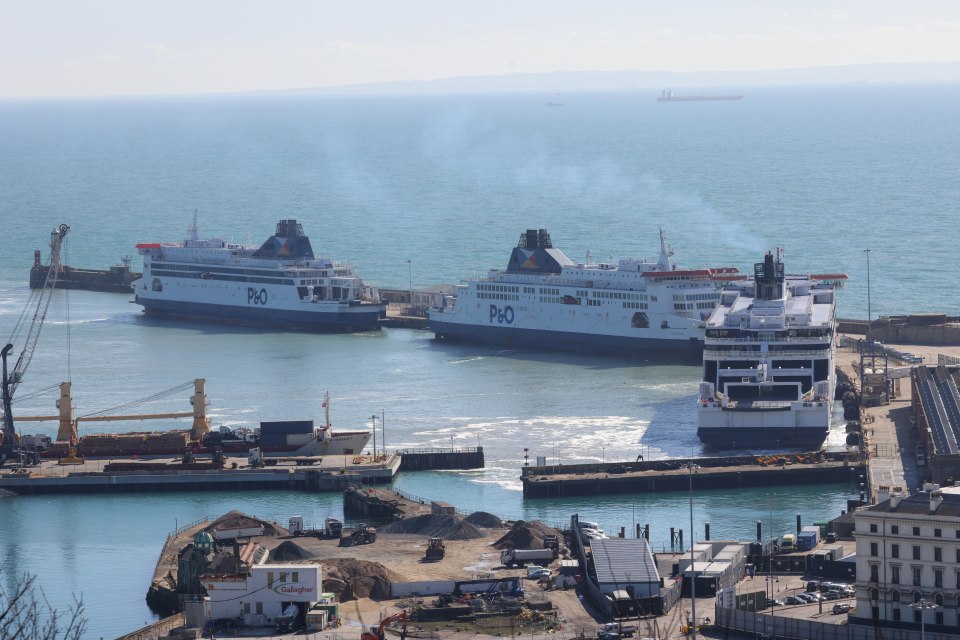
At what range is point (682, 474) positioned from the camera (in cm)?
6494

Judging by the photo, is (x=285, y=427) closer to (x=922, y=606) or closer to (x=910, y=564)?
(x=910, y=564)

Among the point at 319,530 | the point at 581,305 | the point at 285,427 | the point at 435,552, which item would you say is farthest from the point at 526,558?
the point at 581,305

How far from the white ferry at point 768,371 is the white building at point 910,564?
24.6 meters

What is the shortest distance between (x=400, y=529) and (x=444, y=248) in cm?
7578

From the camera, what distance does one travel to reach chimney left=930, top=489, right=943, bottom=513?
149 ft

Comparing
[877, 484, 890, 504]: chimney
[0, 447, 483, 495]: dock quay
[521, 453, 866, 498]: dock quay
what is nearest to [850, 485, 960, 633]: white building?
[877, 484, 890, 504]: chimney

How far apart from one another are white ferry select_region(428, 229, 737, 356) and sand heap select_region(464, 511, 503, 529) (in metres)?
33.1

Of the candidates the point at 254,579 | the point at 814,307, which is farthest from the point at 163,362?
the point at 254,579

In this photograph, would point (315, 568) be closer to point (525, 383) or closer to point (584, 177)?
point (525, 383)

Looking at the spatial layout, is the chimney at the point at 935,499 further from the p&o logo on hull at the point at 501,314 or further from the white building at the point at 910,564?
the p&o logo on hull at the point at 501,314

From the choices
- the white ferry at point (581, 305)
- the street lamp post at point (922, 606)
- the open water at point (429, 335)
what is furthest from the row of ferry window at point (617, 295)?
the street lamp post at point (922, 606)

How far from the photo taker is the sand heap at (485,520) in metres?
58.4

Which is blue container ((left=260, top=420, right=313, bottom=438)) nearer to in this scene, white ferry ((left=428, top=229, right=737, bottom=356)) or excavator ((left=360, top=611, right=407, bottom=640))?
excavator ((left=360, top=611, right=407, bottom=640))

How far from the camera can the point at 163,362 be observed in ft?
298
